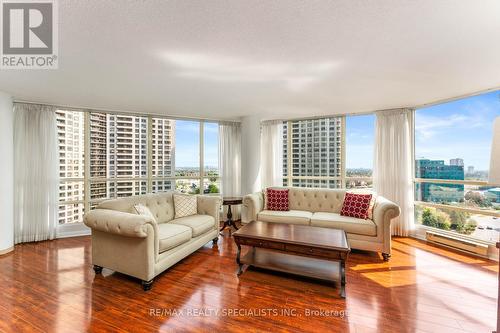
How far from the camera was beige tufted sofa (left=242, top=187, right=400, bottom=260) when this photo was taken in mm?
3041

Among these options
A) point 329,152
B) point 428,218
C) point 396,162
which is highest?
point 329,152

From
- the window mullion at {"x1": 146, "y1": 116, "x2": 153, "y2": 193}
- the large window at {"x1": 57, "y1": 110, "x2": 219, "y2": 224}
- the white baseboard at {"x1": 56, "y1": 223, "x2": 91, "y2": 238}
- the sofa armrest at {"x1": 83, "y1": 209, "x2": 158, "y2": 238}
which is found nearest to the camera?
the sofa armrest at {"x1": 83, "y1": 209, "x2": 158, "y2": 238}

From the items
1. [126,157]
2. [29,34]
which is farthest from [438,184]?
[126,157]

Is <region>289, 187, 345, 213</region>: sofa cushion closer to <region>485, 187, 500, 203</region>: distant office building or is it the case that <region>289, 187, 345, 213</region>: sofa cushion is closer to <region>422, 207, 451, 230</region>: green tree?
<region>422, 207, 451, 230</region>: green tree

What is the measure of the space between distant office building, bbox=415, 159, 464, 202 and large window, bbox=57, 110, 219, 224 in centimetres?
417

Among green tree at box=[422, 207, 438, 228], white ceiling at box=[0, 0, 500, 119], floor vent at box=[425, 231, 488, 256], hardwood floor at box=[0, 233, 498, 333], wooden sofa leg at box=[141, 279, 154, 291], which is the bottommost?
hardwood floor at box=[0, 233, 498, 333]

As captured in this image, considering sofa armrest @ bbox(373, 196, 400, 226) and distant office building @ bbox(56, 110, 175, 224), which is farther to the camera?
distant office building @ bbox(56, 110, 175, 224)

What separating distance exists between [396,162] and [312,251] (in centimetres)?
289

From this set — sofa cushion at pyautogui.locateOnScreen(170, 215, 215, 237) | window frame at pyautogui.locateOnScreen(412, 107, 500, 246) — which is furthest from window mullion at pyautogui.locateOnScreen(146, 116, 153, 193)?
window frame at pyautogui.locateOnScreen(412, 107, 500, 246)

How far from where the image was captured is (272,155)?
5113 millimetres

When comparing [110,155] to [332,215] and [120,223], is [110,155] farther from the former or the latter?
[332,215]

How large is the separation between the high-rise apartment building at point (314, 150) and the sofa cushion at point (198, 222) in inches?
97.1

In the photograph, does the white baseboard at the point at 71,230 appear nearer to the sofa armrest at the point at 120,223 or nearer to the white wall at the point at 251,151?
the sofa armrest at the point at 120,223

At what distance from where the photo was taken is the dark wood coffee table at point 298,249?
2273mm
